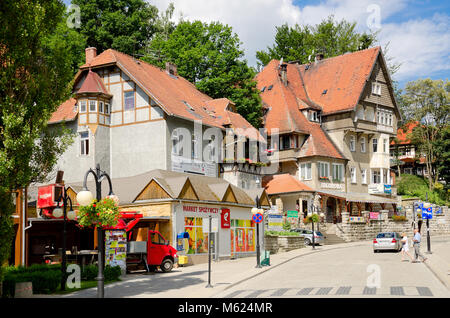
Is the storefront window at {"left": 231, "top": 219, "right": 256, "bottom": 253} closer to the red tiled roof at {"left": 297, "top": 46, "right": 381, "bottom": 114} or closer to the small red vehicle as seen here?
the small red vehicle

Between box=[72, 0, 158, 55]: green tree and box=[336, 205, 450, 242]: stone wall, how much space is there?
27100 mm

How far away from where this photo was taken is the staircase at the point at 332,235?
49750mm

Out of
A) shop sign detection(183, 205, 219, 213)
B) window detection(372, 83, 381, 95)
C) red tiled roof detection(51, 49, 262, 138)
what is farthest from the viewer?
window detection(372, 83, 381, 95)

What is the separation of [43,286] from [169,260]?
913cm

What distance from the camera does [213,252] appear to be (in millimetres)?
35625

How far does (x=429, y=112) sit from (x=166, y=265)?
55.7 m

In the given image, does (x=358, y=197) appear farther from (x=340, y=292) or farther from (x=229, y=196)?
(x=340, y=292)

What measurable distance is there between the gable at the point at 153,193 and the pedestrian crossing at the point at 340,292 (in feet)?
42.9

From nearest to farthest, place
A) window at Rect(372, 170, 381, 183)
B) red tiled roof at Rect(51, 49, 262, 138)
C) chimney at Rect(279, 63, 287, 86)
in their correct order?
1. red tiled roof at Rect(51, 49, 262, 138)
2. chimney at Rect(279, 63, 287, 86)
3. window at Rect(372, 170, 381, 183)

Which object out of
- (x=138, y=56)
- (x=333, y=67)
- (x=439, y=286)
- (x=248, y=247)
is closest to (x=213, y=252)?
(x=248, y=247)

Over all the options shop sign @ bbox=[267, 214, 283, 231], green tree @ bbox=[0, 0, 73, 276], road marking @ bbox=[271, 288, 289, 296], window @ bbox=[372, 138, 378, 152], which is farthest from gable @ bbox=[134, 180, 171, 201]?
window @ bbox=[372, 138, 378, 152]

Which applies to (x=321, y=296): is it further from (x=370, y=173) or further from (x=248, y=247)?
(x=370, y=173)

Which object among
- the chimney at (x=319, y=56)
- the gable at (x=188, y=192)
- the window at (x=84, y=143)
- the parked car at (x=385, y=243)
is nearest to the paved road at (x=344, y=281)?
the gable at (x=188, y=192)

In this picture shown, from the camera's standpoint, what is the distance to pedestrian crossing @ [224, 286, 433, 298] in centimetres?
1745
